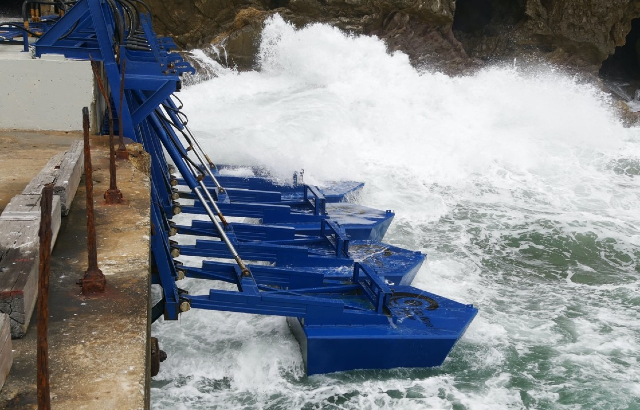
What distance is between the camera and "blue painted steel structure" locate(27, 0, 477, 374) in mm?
5406

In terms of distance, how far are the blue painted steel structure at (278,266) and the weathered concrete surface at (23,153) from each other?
2.25 ft

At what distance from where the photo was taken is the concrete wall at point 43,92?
21.1 ft

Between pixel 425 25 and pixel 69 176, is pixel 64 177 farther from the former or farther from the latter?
pixel 425 25

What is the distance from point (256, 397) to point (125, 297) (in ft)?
8.21

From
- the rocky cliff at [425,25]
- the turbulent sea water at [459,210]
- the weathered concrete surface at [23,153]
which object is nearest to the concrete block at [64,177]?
the weathered concrete surface at [23,153]

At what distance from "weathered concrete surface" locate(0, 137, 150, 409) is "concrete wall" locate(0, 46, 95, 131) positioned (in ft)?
9.06

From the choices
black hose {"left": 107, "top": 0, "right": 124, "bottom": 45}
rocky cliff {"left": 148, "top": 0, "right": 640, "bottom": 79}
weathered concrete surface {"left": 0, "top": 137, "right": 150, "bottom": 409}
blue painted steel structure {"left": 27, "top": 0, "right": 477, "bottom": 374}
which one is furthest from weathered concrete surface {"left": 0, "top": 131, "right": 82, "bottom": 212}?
rocky cliff {"left": 148, "top": 0, "right": 640, "bottom": 79}

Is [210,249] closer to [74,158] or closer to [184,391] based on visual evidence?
[184,391]

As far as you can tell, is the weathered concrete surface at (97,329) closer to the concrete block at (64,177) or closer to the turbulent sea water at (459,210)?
the concrete block at (64,177)

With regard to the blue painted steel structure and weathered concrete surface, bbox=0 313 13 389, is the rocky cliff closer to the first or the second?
the blue painted steel structure

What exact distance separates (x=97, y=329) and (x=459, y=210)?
9.14 meters

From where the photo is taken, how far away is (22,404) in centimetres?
223

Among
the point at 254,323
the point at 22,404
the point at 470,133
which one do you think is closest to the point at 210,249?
the point at 254,323

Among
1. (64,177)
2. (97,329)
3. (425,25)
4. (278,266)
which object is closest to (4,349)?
(97,329)
